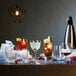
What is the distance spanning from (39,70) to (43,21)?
162 centimetres

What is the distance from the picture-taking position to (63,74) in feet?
3.92

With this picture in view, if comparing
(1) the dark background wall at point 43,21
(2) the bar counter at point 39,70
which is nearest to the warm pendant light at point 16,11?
(1) the dark background wall at point 43,21

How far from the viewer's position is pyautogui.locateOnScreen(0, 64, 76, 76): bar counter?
46.7 inches

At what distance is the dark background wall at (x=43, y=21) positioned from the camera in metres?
2.72

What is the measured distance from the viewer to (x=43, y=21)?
2730mm

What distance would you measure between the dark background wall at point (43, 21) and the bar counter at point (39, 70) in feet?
5.09

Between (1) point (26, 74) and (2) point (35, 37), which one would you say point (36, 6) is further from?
(1) point (26, 74)

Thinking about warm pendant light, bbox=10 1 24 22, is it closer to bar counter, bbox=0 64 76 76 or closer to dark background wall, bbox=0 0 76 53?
dark background wall, bbox=0 0 76 53

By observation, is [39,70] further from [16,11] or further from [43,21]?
[16,11]

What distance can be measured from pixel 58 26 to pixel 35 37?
418 millimetres

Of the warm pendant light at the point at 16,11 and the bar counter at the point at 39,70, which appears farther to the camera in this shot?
the warm pendant light at the point at 16,11

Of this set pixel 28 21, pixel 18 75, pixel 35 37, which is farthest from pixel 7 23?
pixel 18 75

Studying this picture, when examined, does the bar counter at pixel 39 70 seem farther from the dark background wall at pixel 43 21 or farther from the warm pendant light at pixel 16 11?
the warm pendant light at pixel 16 11

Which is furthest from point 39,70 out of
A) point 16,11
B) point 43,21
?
point 16,11
